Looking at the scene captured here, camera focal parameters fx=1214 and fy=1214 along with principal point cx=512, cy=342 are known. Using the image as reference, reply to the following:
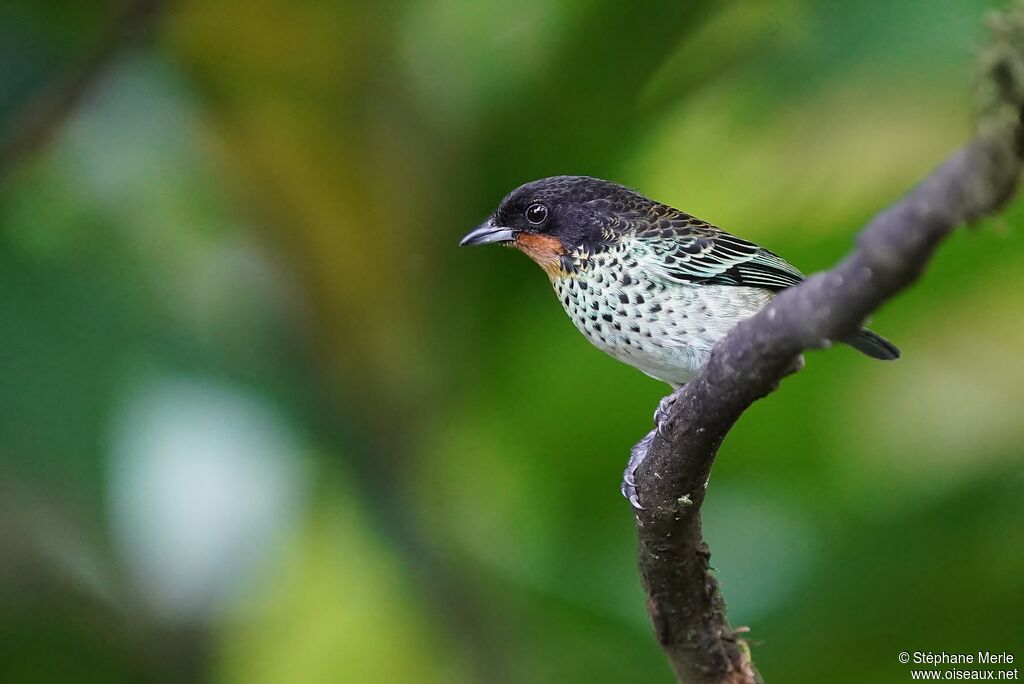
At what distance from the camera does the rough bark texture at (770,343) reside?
1.32 m

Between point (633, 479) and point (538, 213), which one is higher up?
point (538, 213)

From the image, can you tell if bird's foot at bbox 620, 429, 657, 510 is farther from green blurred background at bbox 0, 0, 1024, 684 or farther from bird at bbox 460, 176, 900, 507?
green blurred background at bbox 0, 0, 1024, 684

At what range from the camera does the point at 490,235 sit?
3.02 m

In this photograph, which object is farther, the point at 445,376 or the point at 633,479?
the point at 445,376

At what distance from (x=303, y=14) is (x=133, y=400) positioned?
4.96 ft

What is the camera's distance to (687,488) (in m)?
2.24

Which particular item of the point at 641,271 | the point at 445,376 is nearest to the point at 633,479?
the point at 641,271

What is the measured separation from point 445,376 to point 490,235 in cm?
152

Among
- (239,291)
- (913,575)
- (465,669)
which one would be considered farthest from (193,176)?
(913,575)

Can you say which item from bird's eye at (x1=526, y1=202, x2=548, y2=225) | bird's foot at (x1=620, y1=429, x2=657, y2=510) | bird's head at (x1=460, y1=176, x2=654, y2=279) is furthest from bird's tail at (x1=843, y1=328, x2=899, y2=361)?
bird's eye at (x1=526, y1=202, x2=548, y2=225)

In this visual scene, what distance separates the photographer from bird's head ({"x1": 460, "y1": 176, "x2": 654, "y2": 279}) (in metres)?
2.95

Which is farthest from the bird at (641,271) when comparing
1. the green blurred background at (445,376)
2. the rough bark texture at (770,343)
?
the green blurred background at (445,376)

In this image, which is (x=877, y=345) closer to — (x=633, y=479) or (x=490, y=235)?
(x=633, y=479)

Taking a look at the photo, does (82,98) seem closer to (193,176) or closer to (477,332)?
(193,176)
